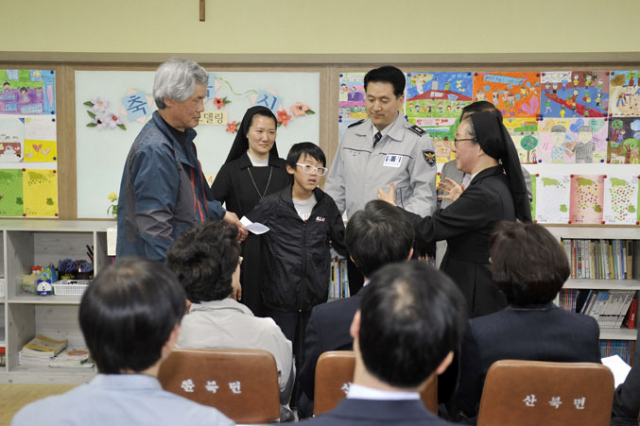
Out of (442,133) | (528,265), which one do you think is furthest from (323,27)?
(528,265)

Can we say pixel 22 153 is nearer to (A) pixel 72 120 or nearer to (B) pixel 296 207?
(A) pixel 72 120

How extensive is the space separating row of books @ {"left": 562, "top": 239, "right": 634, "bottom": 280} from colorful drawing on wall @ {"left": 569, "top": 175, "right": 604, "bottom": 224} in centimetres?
31

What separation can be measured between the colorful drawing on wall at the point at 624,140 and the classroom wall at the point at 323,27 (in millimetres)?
522

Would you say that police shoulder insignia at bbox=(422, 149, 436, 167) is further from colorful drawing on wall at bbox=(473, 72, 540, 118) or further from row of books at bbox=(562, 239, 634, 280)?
row of books at bbox=(562, 239, 634, 280)

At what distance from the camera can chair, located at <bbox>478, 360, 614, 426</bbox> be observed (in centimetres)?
139

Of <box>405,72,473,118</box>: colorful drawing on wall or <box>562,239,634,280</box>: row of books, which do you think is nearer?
<box>562,239,634,280</box>: row of books

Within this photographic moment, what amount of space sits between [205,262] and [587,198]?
3.14m

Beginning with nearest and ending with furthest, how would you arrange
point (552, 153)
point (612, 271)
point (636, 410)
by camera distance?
1. point (636, 410)
2. point (612, 271)
3. point (552, 153)

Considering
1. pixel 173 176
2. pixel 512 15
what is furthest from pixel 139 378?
pixel 512 15

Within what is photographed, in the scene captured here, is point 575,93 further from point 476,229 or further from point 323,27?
point 476,229

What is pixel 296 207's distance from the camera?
116 inches

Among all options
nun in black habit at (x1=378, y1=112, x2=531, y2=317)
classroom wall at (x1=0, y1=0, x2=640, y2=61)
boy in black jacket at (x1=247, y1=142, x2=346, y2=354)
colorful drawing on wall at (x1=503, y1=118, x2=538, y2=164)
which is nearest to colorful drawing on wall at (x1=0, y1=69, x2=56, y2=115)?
classroom wall at (x1=0, y1=0, x2=640, y2=61)

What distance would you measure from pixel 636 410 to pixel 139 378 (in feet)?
4.64

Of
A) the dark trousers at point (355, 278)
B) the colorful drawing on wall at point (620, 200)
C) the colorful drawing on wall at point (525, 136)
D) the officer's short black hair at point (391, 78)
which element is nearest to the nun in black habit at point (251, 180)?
the dark trousers at point (355, 278)
